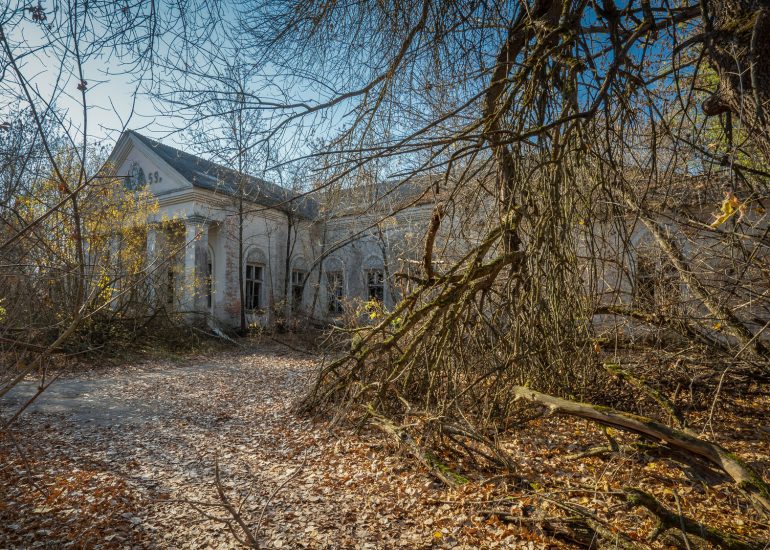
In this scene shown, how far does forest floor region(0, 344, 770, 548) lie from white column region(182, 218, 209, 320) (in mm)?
7114

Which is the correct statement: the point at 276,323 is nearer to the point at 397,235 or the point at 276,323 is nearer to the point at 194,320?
the point at 194,320

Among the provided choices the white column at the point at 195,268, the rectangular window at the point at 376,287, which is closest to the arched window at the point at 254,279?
the white column at the point at 195,268

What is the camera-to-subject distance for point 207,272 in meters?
14.8

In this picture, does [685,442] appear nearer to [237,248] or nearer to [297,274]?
[237,248]

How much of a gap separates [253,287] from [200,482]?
1287cm

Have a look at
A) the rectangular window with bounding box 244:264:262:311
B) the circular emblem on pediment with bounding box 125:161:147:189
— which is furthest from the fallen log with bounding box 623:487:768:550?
the circular emblem on pediment with bounding box 125:161:147:189

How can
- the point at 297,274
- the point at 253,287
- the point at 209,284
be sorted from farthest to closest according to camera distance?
the point at 297,274 < the point at 253,287 < the point at 209,284

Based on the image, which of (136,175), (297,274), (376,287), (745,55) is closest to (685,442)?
(745,55)

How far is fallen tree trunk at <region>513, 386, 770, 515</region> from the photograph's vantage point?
218 centimetres

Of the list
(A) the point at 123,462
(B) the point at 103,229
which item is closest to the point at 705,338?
(A) the point at 123,462

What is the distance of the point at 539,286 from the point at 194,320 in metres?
11.5

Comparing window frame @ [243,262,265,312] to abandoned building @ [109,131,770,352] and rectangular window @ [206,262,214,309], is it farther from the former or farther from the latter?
rectangular window @ [206,262,214,309]

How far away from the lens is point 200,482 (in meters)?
3.72

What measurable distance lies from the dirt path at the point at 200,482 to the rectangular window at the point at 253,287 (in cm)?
945
